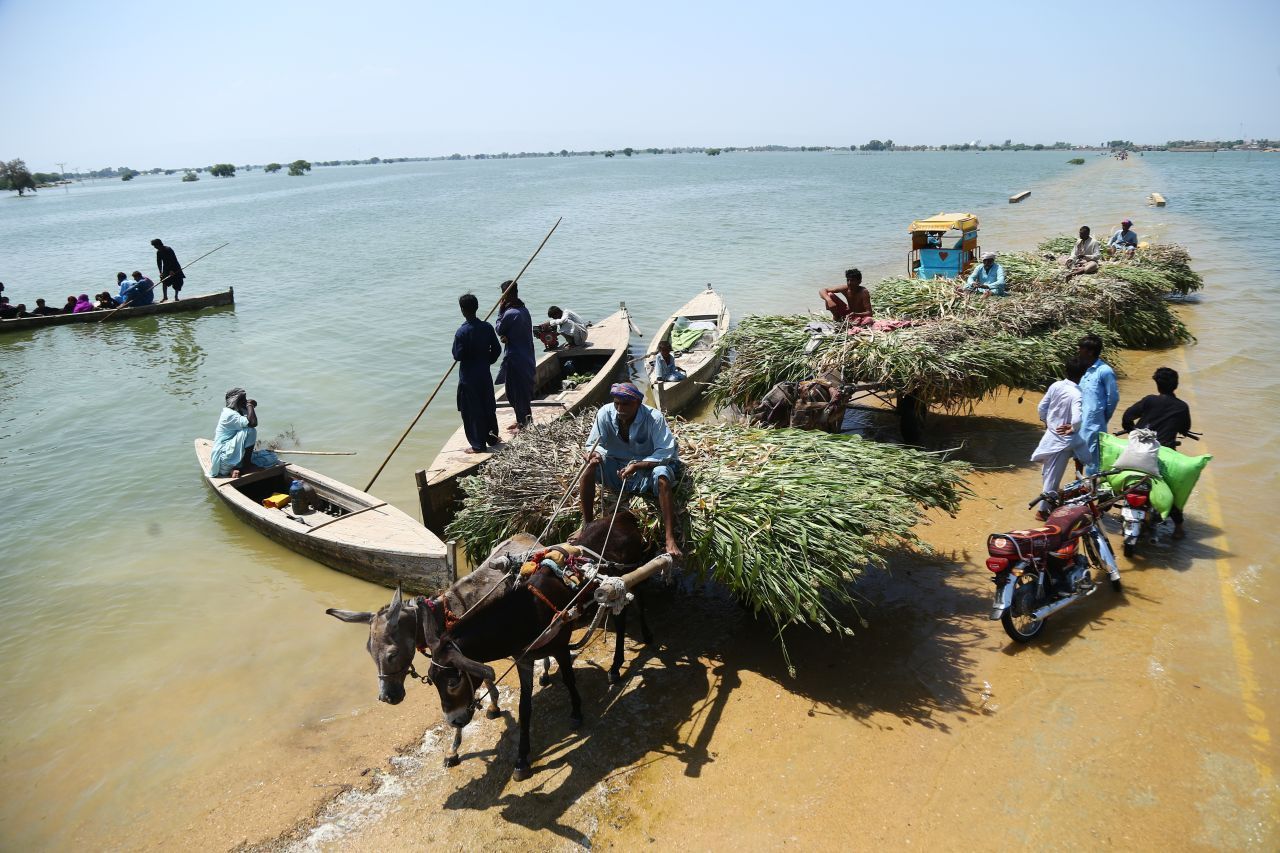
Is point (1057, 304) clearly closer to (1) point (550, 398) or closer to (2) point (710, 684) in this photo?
(1) point (550, 398)

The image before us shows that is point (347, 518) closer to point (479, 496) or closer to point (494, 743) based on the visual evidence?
point (479, 496)

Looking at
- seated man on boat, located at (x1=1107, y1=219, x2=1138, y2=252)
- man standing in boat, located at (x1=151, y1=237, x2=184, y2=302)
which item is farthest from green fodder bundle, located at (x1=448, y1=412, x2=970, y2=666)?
man standing in boat, located at (x1=151, y1=237, x2=184, y2=302)

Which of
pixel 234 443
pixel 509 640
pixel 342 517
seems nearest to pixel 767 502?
pixel 509 640

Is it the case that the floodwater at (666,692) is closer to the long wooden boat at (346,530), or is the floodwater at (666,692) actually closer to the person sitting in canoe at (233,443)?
the long wooden boat at (346,530)

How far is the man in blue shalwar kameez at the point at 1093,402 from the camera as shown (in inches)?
257

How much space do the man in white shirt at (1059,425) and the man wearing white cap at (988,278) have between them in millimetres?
4558

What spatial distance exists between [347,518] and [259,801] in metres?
3.25

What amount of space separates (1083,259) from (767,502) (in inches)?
462

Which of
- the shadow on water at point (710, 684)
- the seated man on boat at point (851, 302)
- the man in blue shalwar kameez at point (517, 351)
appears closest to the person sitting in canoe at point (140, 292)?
the man in blue shalwar kameez at point (517, 351)

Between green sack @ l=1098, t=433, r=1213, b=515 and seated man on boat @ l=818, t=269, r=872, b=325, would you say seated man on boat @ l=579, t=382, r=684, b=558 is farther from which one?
seated man on boat @ l=818, t=269, r=872, b=325

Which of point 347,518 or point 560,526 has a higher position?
point 560,526

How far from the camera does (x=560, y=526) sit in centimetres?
585

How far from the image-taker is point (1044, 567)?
18.0ft

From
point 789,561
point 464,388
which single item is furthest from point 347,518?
point 789,561
